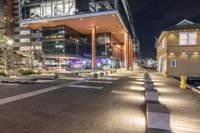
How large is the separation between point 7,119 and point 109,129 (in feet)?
12.4

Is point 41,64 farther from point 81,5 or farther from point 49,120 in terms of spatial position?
point 49,120

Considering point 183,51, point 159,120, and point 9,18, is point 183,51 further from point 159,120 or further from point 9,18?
point 9,18

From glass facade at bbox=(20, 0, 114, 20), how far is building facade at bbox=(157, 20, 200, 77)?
15332 millimetres

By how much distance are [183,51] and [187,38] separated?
87.3 inches

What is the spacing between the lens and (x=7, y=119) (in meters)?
6.39

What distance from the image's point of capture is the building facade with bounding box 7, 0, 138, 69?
4016cm

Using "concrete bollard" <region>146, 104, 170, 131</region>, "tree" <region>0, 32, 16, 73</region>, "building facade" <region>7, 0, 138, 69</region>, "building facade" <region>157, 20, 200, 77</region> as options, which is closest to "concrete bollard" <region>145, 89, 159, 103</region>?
"concrete bollard" <region>146, 104, 170, 131</region>

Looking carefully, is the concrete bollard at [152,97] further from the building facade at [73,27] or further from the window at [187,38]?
the building facade at [73,27]

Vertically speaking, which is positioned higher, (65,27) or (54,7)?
(54,7)

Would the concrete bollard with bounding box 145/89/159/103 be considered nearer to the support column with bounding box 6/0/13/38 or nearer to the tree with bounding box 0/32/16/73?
the tree with bounding box 0/32/16/73

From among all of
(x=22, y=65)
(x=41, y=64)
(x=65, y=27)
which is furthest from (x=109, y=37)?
(x=22, y=65)

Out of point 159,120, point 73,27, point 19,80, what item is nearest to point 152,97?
point 159,120

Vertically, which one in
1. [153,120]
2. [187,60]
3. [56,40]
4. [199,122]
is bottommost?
[199,122]

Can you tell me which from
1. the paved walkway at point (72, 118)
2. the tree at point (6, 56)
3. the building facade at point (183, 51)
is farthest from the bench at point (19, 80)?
the building facade at point (183, 51)
